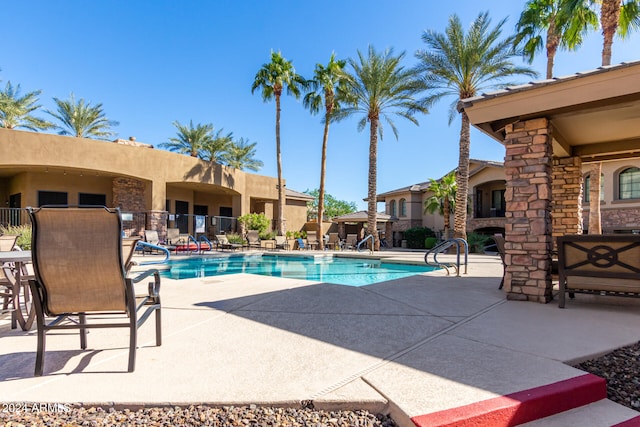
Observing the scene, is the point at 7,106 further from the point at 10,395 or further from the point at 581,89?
the point at 581,89

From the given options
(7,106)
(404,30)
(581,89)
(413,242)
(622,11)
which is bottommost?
(413,242)

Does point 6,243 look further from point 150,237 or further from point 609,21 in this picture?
point 609,21

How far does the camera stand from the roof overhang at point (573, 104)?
4203 mm

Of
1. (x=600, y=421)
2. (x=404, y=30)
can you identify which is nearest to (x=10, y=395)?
(x=600, y=421)

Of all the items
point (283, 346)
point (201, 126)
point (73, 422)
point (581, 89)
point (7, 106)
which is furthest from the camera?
point (201, 126)

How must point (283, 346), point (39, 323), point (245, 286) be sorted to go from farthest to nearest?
1. point (245, 286)
2. point (283, 346)
3. point (39, 323)

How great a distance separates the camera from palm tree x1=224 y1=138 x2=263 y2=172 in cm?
3188

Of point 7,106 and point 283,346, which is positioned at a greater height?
point 7,106

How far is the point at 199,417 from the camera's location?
74.2 inches

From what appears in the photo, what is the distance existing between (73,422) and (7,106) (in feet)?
82.5

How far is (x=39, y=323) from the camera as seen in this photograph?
7.56 feet

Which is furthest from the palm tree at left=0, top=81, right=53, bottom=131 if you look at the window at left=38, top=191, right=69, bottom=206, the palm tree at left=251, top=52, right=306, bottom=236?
the palm tree at left=251, top=52, right=306, bottom=236

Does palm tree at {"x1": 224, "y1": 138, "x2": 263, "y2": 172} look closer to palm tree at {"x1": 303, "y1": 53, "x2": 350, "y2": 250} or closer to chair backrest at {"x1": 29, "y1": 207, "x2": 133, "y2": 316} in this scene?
palm tree at {"x1": 303, "y1": 53, "x2": 350, "y2": 250}

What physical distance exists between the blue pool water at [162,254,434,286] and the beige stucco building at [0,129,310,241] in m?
5.28
